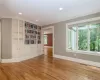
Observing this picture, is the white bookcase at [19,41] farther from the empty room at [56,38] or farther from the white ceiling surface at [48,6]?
the white ceiling surface at [48,6]

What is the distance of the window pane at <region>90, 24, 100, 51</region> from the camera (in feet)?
14.2

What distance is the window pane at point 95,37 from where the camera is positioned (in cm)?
434

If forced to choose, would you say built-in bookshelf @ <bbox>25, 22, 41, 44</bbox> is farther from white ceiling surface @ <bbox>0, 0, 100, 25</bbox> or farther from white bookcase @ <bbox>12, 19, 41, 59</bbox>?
white ceiling surface @ <bbox>0, 0, 100, 25</bbox>

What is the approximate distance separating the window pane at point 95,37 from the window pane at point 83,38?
28 centimetres

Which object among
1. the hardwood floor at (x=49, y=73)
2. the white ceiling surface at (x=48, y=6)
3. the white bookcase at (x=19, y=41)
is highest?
the white ceiling surface at (x=48, y=6)

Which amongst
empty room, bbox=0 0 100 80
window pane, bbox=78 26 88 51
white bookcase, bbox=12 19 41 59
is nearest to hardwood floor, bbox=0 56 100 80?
empty room, bbox=0 0 100 80

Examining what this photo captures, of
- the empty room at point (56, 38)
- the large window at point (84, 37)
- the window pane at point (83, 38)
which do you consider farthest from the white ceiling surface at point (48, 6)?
the window pane at point (83, 38)

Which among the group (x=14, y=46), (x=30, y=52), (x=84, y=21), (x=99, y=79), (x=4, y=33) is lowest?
(x=99, y=79)

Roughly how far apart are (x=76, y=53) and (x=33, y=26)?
3551 mm

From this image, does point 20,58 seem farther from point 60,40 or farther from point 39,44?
point 60,40

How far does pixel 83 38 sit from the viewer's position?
16.3ft

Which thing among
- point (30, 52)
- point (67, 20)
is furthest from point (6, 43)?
point (67, 20)

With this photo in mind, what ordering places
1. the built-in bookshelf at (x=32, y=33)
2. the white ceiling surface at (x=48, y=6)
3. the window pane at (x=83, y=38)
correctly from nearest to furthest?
1. the white ceiling surface at (x=48, y=6)
2. the window pane at (x=83, y=38)
3. the built-in bookshelf at (x=32, y=33)

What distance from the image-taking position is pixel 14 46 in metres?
5.16
